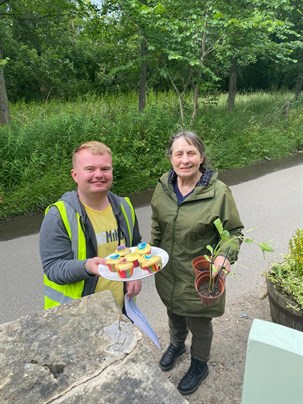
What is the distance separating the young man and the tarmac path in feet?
3.00

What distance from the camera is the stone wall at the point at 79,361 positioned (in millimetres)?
910

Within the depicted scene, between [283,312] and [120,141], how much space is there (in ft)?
15.3

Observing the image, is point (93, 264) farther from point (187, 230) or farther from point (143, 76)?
point (143, 76)

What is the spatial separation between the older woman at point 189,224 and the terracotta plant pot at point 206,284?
89 millimetres

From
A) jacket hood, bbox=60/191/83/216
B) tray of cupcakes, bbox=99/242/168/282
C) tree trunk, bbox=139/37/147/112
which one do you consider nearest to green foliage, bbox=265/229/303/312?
tray of cupcakes, bbox=99/242/168/282

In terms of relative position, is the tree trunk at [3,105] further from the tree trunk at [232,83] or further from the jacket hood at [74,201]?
the tree trunk at [232,83]

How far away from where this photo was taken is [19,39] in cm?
1353

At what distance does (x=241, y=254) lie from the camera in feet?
13.8

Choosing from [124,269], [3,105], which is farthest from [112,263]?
[3,105]

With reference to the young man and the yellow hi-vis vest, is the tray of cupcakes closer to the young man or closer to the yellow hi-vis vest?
the young man

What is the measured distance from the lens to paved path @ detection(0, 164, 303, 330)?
11.2ft

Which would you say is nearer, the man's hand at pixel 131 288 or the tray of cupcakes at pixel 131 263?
the tray of cupcakes at pixel 131 263

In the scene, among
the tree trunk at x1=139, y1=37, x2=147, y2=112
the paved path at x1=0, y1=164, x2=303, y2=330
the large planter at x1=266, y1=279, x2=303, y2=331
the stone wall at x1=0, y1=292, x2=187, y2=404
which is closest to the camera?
the stone wall at x1=0, y1=292, x2=187, y2=404

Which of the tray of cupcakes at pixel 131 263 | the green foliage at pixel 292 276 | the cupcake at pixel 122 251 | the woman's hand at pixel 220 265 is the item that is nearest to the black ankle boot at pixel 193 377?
the green foliage at pixel 292 276
